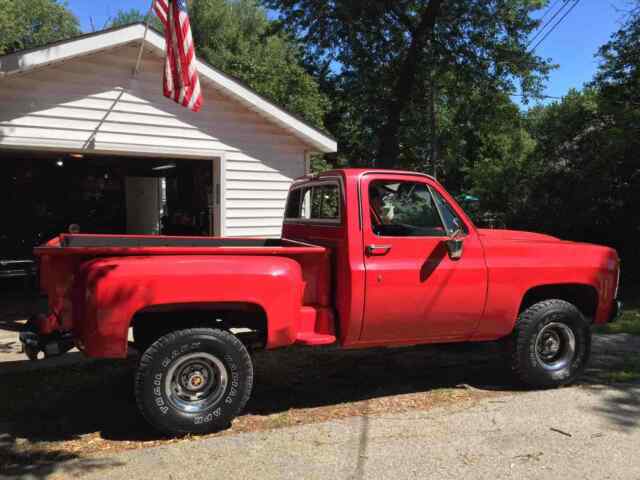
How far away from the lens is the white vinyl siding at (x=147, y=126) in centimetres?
752

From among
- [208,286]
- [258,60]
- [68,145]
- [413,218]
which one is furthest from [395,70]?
[208,286]

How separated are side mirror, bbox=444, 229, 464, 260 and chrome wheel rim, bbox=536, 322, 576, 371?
125 cm

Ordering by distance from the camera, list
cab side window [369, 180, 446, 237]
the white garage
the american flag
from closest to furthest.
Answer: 1. cab side window [369, 180, 446, 237]
2. the american flag
3. the white garage

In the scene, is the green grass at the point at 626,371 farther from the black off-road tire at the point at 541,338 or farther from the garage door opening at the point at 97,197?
the garage door opening at the point at 97,197

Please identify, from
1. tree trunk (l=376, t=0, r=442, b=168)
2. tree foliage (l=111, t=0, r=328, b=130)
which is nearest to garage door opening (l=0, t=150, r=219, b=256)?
tree foliage (l=111, t=0, r=328, b=130)

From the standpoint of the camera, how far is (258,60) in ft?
77.8

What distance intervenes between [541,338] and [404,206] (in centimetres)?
181

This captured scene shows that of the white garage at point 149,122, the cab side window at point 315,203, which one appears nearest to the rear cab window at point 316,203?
the cab side window at point 315,203

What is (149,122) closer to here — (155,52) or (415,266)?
(155,52)

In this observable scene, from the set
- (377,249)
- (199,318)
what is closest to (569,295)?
(377,249)

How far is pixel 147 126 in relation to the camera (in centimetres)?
842

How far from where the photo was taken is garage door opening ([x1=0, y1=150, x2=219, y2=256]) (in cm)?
1341

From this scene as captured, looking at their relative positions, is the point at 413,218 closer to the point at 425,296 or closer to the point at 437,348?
the point at 425,296

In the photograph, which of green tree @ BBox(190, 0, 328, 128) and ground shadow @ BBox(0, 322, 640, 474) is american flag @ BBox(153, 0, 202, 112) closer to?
ground shadow @ BBox(0, 322, 640, 474)
